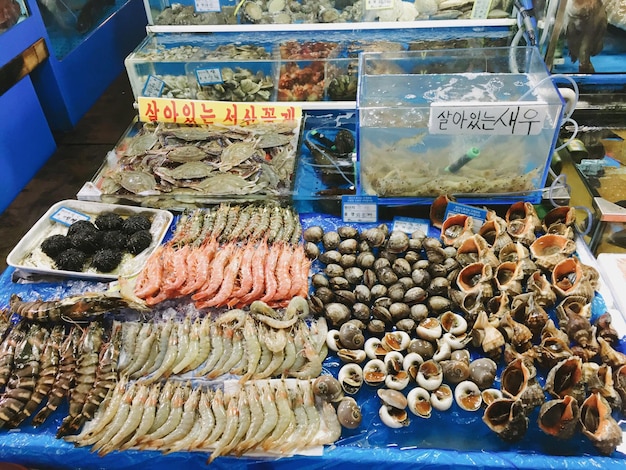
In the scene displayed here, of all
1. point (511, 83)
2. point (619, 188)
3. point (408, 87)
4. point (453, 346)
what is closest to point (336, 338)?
point (453, 346)

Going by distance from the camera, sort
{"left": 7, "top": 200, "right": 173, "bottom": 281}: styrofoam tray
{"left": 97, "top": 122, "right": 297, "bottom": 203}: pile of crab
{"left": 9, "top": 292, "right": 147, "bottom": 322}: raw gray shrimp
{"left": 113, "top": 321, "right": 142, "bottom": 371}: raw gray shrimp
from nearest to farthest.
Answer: {"left": 113, "top": 321, "right": 142, "bottom": 371}: raw gray shrimp → {"left": 9, "top": 292, "right": 147, "bottom": 322}: raw gray shrimp → {"left": 7, "top": 200, "right": 173, "bottom": 281}: styrofoam tray → {"left": 97, "top": 122, "right": 297, "bottom": 203}: pile of crab

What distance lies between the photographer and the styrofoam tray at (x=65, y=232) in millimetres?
2861

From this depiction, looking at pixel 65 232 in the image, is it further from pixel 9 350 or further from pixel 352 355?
pixel 352 355

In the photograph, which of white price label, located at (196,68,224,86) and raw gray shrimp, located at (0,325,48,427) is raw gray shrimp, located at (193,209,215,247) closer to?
raw gray shrimp, located at (0,325,48,427)

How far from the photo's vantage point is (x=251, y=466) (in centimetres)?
215

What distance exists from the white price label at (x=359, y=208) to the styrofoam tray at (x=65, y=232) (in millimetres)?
1134

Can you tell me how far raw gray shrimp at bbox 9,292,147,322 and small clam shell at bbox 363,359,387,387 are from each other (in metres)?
1.20

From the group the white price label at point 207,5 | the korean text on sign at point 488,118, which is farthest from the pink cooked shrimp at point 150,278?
the white price label at point 207,5

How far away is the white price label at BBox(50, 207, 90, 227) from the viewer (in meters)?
3.22

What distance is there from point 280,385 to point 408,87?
1.99 meters

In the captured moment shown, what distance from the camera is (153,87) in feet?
13.7

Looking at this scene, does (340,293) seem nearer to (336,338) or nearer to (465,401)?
(336,338)

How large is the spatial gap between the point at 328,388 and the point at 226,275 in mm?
913

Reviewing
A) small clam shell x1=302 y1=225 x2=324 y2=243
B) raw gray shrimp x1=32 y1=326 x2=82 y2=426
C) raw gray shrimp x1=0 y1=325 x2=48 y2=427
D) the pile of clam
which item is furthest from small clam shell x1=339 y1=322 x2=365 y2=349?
raw gray shrimp x1=0 y1=325 x2=48 y2=427
